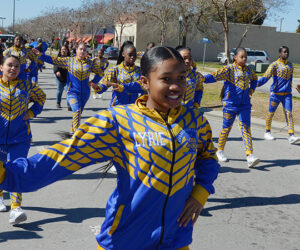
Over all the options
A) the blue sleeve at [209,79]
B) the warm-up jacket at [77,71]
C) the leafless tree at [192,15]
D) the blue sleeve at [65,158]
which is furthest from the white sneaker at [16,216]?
the leafless tree at [192,15]

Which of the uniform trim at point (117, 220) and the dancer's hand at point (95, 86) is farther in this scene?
the dancer's hand at point (95, 86)

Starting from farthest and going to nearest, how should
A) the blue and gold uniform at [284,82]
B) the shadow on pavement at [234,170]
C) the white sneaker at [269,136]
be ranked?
the white sneaker at [269,136] < the blue and gold uniform at [284,82] < the shadow on pavement at [234,170]

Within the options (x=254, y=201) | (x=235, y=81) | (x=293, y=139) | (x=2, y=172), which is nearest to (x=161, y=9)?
(x=293, y=139)

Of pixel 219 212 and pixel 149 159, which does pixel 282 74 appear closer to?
pixel 219 212

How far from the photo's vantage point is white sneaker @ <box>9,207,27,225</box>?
482 centimetres

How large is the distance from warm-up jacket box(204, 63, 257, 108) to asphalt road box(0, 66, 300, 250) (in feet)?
3.87

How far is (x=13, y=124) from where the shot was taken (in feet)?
16.2

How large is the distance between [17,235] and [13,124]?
122 cm

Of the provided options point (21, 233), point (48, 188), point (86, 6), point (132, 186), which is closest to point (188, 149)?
point (132, 186)

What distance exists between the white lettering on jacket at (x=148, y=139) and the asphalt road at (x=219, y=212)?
0.80 m

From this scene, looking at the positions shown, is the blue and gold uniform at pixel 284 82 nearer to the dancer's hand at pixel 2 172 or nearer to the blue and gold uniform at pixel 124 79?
the blue and gold uniform at pixel 124 79

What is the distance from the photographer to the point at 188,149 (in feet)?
7.91

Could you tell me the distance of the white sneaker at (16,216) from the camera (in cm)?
482

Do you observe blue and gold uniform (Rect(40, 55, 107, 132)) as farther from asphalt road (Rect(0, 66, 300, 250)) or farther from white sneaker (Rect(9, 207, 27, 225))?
white sneaker (Rect(9, 207, 27, 225))
